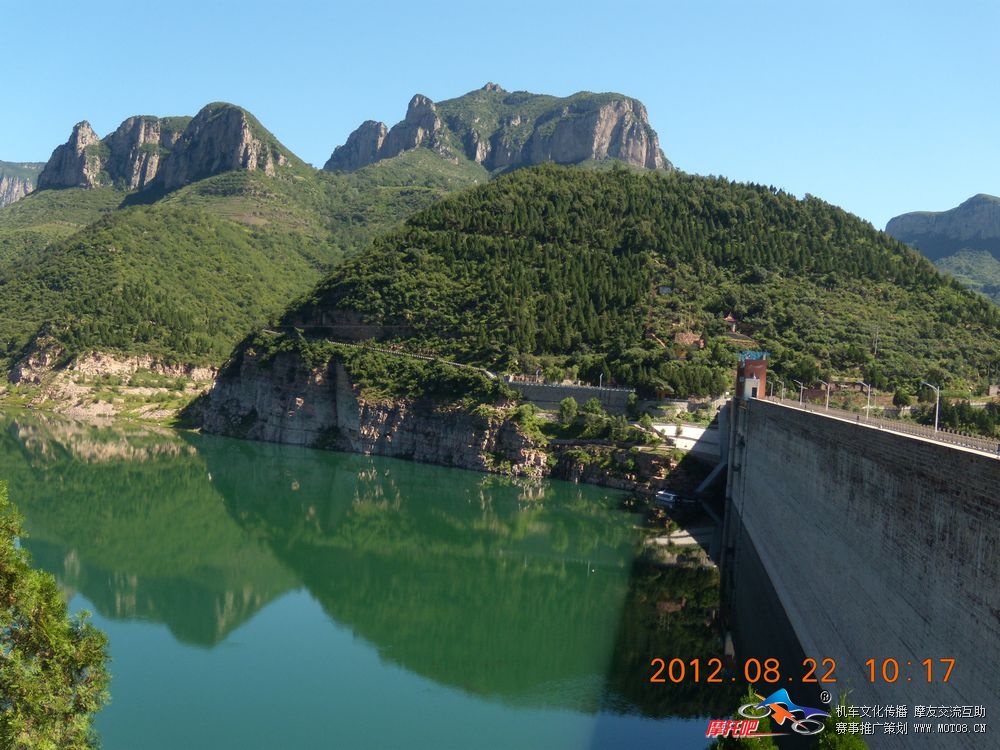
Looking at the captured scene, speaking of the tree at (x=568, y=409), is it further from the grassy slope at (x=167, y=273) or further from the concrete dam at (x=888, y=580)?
the grassy slope at (x=167, y=273)

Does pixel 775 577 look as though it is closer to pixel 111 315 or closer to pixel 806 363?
pixel 806 363

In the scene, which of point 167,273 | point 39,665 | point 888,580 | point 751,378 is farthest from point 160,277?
point 888,580

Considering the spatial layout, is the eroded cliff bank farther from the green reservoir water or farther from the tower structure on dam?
the tower structure on dam

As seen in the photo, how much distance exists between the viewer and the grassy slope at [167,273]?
382 feet

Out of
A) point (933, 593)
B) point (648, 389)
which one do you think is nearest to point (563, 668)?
point (933, 593)

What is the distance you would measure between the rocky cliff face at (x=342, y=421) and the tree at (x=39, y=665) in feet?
167

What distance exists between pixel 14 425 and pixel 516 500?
2386 inches

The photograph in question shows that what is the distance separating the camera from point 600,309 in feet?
272

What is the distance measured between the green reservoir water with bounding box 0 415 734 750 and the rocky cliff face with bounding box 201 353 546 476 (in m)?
3.25

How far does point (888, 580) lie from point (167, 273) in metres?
Answer: 130

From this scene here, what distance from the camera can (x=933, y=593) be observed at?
15477 mm

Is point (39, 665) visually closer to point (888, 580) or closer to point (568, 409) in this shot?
point (888, 580)

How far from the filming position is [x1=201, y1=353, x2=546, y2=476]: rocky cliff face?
229 feet

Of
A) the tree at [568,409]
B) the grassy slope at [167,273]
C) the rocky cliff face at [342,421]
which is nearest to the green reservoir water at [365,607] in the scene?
the rocky cliff face at [342,421]
